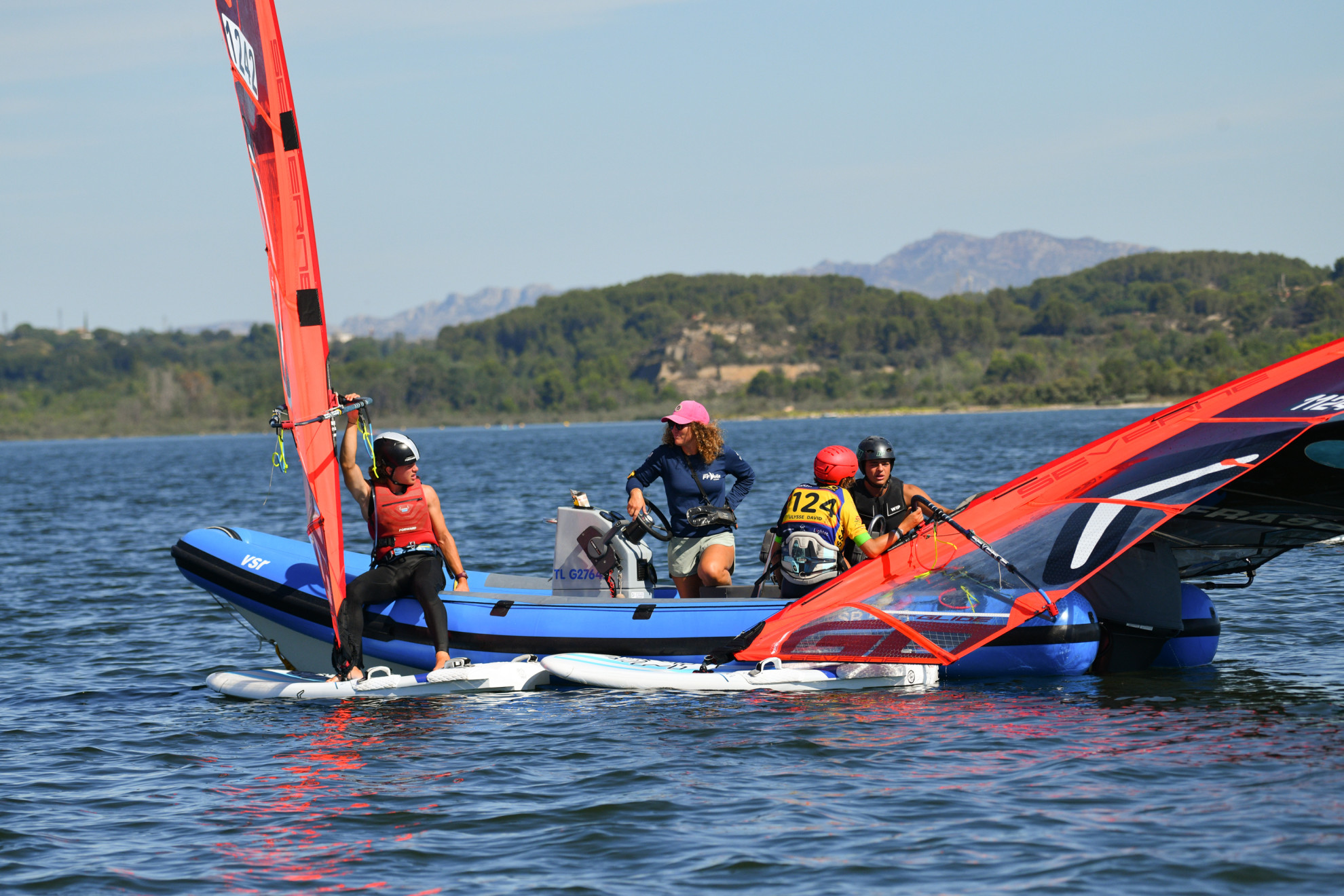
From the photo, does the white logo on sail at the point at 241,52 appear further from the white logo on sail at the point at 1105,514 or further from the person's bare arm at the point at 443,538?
the white logo on sail at the point at 1105,514

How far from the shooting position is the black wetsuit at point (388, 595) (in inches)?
340

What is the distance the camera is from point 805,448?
5994 cm

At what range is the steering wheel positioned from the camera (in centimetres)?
936

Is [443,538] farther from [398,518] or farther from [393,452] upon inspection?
[393,452]

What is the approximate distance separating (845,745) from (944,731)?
2.06 feet

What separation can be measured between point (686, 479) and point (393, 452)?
2.08m

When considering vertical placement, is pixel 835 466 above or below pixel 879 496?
above

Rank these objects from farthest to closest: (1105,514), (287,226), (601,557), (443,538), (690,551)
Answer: (601,557), (690,551), (443,538), (287,226), (1105,514)

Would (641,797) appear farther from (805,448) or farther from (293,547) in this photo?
(805,448)

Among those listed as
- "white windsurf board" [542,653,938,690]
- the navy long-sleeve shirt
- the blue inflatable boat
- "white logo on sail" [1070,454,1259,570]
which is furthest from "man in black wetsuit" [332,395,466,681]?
"white logo on sail" [1070,454,1259,570]

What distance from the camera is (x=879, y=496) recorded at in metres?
9.11

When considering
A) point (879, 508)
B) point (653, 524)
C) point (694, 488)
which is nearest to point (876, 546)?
point (879, 508)

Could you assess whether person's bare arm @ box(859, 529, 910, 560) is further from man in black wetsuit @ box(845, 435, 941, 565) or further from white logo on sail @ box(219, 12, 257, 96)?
white logo on sail @ box(219, 12, 257, 96)

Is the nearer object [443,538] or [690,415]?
[443,538]
